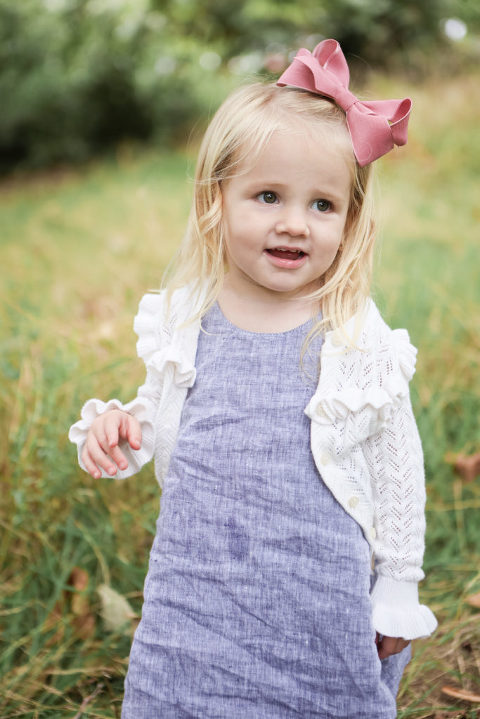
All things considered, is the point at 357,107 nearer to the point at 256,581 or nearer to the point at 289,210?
the point at 289,210

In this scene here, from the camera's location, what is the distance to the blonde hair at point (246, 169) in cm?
138

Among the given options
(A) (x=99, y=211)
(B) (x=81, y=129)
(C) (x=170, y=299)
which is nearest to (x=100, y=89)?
(B) (x=81, y=129)

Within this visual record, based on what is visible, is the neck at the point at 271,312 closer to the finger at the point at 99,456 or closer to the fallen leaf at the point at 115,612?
the finger at the point at 99,456

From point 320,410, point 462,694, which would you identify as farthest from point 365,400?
point 462,694

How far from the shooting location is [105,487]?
213 cm

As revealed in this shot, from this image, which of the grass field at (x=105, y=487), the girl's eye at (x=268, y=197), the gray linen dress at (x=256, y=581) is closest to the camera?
the gray linen dress at (x=256, y=581)

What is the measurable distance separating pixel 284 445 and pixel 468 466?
43.0 inches

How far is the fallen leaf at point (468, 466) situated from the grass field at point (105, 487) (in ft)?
A: 0.09

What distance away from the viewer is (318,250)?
1395mm

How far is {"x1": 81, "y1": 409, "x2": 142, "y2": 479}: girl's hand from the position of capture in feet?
4.70

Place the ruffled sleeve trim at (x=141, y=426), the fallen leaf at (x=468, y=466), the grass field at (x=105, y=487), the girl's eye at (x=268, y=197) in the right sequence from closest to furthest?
the girl's eye at (x=268, y=197)
the ruffled sleeve trim at (x=141, y=426)
the grass field at (x=105, y=487)
the fallen leaf at (x=468, y=466)

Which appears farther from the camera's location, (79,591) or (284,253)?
(79,591)

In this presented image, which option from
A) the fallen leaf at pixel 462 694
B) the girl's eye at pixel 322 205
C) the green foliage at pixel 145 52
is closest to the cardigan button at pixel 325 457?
the girl's eye at pixel 322 205

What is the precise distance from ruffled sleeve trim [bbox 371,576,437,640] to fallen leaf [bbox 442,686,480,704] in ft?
1.07
